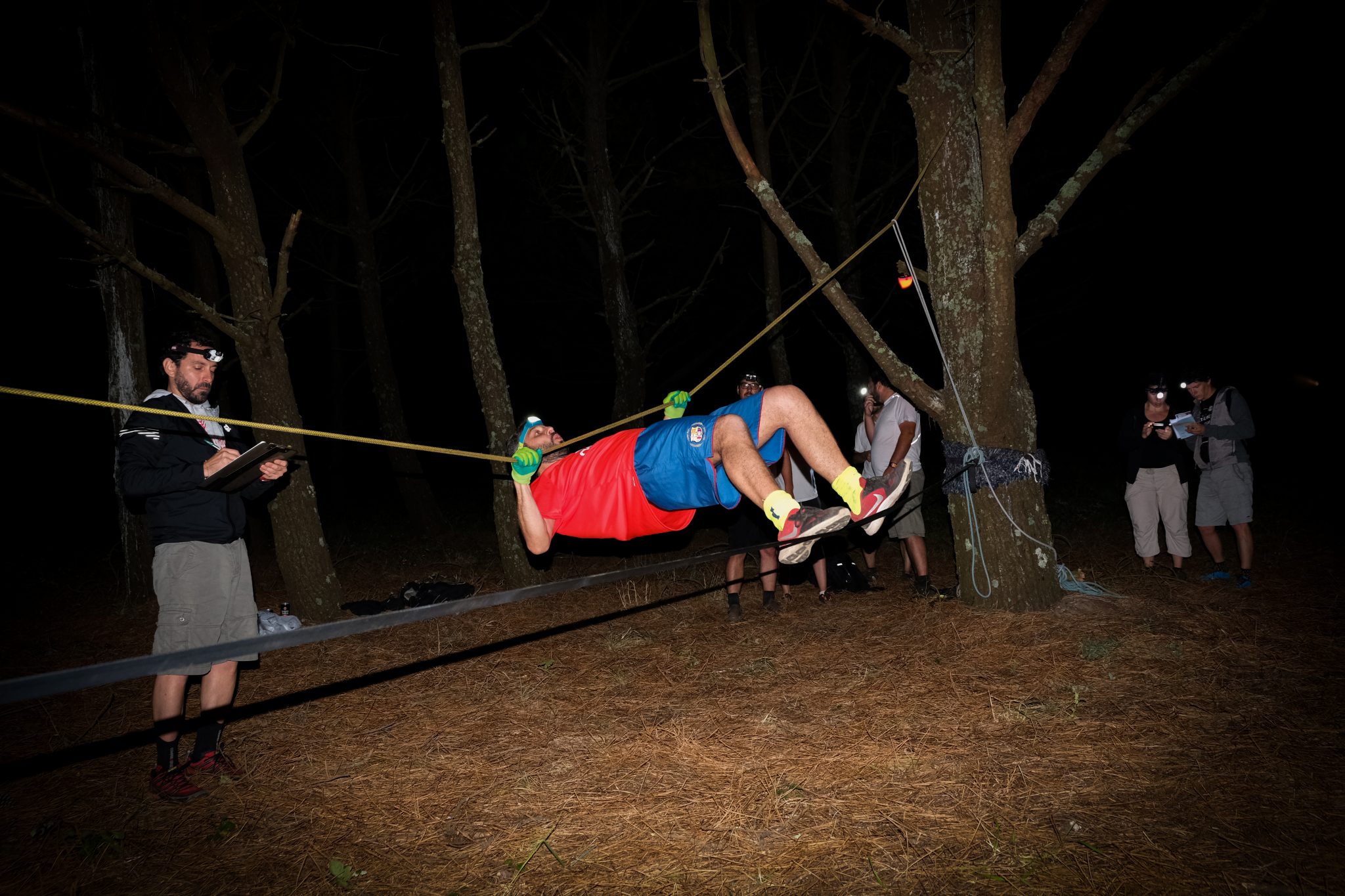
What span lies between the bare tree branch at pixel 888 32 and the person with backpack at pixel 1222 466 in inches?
141

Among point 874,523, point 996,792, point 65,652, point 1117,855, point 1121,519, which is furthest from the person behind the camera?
point 1121,519

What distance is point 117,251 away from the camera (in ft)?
19.0

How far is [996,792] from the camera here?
3100 mm

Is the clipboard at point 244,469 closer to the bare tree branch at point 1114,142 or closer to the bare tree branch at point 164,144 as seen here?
the bare tree branch at point 164,144

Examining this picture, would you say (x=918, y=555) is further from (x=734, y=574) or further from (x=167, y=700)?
(x=167, y=700)

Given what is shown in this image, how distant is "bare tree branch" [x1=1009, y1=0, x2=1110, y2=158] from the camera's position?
4.45m

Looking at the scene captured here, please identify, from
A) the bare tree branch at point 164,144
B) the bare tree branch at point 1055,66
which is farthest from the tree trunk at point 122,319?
the bare tree branch at point 1055,66

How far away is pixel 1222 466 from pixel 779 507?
4.63 metres

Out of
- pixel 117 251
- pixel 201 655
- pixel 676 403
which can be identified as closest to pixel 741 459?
pixel 676 403

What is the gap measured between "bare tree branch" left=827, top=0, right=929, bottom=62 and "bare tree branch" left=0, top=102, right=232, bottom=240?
16.3 ft

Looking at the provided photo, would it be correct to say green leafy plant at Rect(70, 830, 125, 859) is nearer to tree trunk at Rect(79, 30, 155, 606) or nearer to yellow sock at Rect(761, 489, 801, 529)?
yellow sock at Rect(761, 489, 801, 529)

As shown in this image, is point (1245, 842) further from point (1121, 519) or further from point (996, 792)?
point (1121, 519)

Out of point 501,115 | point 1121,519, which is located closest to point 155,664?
point 1121,519

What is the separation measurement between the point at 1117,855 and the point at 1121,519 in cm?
754
